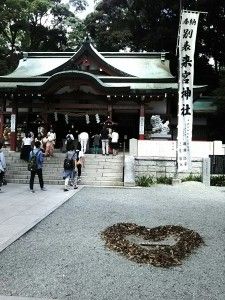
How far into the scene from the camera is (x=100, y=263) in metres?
5.26

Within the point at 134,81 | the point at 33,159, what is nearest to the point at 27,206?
the point at 33,159

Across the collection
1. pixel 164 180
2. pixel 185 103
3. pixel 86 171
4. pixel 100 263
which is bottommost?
pixel 100 263

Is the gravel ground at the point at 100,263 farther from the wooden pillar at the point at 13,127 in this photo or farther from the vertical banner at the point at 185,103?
the wooden pillar at the point at 13,127

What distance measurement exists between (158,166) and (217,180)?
98.7 inches

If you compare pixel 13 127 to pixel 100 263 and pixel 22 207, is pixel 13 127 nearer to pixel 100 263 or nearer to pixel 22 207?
pixel 22 207

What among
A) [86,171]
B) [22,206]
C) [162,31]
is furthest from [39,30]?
[22,206]

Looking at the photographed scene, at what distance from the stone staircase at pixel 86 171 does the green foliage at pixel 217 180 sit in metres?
3.79

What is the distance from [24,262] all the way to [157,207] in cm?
501

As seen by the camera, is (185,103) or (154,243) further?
(185,103)

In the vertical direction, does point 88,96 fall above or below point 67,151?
above

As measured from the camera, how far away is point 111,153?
59.7 feet

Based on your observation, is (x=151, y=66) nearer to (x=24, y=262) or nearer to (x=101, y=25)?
(x=101, y=25)

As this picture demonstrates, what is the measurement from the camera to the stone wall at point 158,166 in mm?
15211

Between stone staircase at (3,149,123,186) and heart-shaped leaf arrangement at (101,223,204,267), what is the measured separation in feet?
23.1
